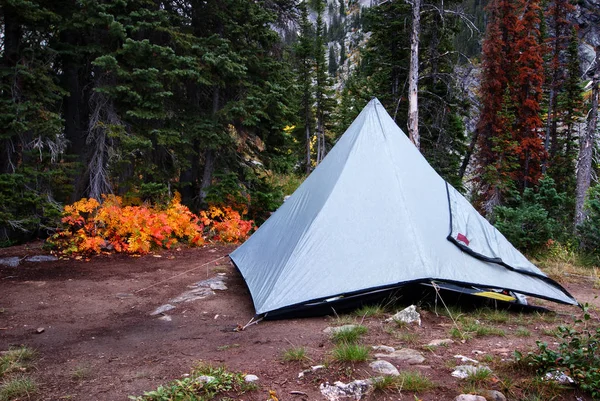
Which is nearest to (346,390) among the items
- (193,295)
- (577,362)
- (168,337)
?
(577,362)

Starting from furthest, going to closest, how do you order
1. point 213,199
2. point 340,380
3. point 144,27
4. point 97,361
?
point 213,199, point 144,27, point 97,361, point 340,380

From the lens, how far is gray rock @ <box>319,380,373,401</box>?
2689 mm

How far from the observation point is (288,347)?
3547 millimetres

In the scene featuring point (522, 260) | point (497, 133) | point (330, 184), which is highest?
point (497, 133)

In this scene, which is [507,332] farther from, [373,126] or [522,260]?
[373,126]

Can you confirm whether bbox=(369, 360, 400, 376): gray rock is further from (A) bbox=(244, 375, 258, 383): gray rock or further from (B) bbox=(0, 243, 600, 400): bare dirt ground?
(A) bbox=(244, 375, 258, 383): gray rock

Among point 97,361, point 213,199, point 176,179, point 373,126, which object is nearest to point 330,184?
point 373,126

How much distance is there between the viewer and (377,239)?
15.3 feet

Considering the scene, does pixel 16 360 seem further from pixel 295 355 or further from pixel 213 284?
pixel 213 284

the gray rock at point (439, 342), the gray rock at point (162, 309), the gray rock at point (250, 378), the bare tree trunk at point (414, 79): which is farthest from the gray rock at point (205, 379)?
the bare tree trunk at point (414, 79)

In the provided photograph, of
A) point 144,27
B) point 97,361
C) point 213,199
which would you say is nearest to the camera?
point 97,361

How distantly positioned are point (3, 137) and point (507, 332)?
8.45 meters

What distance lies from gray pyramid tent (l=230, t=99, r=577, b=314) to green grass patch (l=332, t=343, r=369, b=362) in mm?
1034

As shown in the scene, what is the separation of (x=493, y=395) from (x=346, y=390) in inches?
37.1
